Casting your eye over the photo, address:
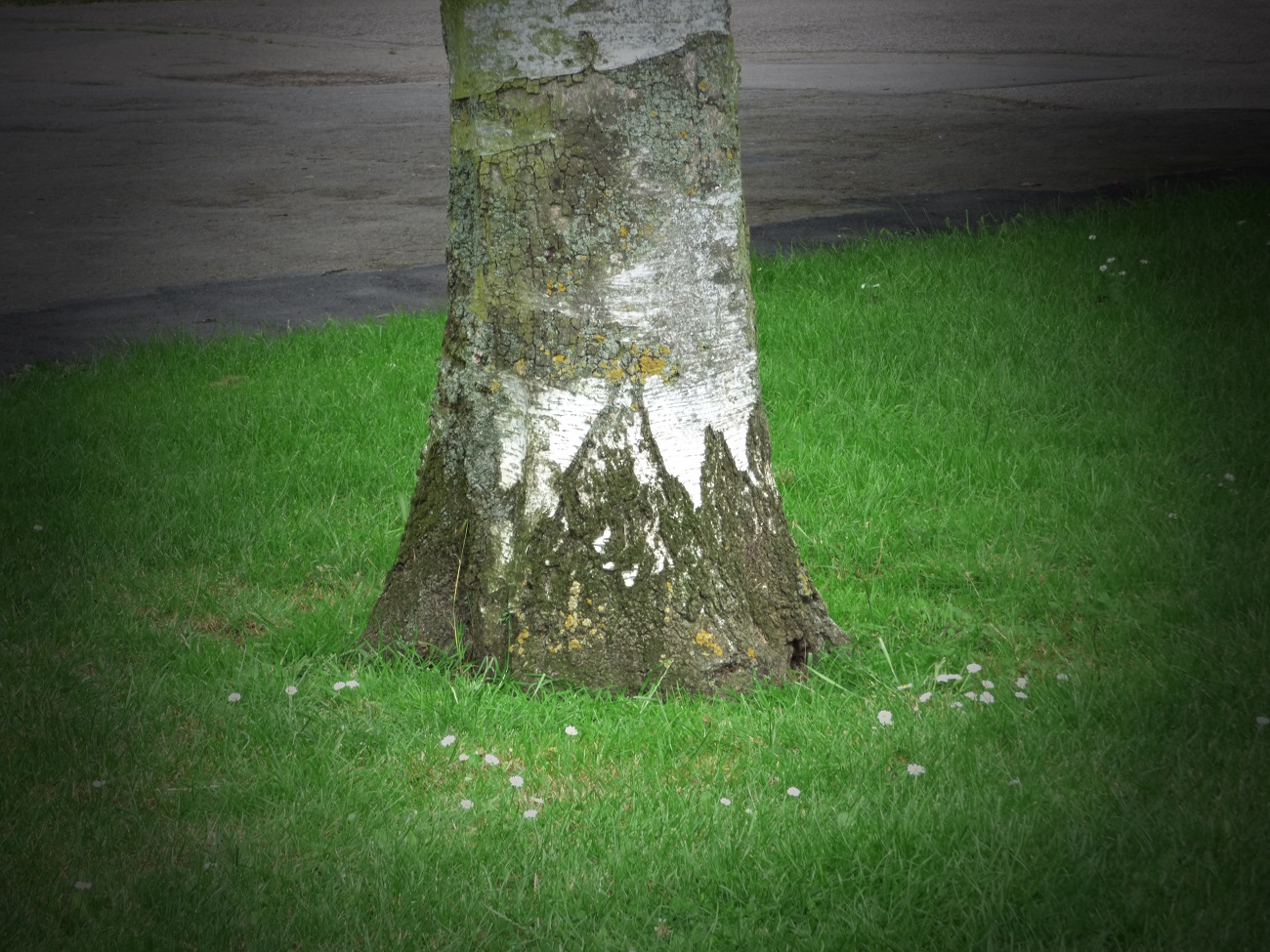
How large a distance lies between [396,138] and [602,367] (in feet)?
33.3

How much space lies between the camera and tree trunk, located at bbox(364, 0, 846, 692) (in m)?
3.09

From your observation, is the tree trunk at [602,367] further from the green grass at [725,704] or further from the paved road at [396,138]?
the paved road at [396,138]

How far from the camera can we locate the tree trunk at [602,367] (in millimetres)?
3090

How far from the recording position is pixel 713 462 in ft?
10.8

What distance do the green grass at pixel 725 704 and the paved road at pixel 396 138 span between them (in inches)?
97.0

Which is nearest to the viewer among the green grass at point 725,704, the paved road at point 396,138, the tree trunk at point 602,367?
the green grass at point 725,704

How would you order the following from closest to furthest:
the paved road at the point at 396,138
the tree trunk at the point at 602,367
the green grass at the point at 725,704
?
the green grass at the point at 725,704 < the tree trunk at the point at 602,367 < the paved road at the point at 396,138

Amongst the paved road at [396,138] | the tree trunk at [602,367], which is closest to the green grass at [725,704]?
the tree trunk at [602,367]

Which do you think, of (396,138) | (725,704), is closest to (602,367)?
(725,704)

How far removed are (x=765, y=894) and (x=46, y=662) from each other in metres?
2.06

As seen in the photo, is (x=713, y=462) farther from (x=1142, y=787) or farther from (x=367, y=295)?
(x=367, y=295)

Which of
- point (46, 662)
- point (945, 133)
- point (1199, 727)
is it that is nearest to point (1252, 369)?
point (1199, 727)

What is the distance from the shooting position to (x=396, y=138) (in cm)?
1259

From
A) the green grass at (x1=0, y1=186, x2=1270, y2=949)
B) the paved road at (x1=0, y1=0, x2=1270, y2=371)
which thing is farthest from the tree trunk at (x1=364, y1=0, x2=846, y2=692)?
the paved road at (x1=0, y1=0, x2=1270, y2=371)
